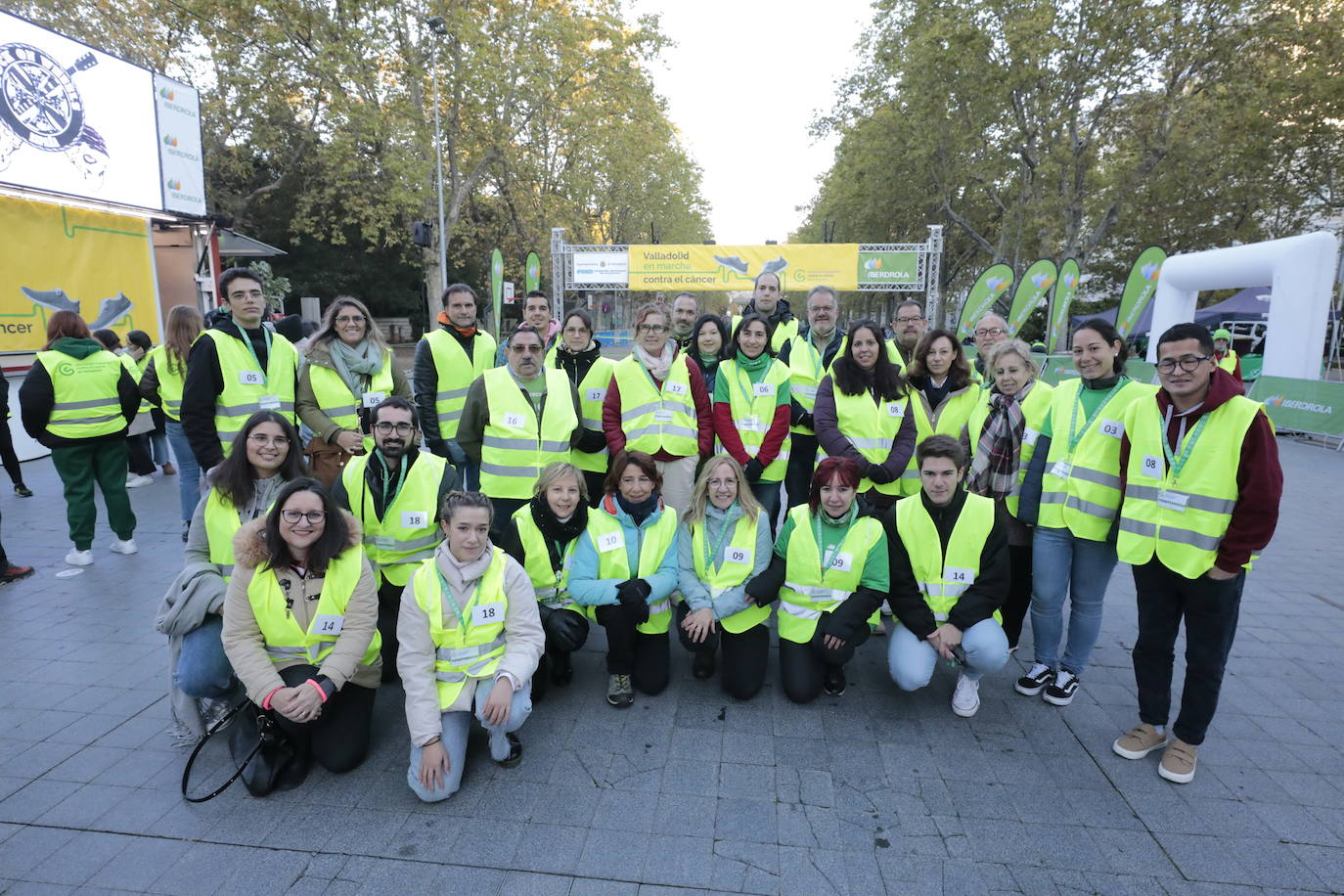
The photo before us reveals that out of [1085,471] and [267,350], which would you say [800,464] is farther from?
[267,350]

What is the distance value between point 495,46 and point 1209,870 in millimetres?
22233

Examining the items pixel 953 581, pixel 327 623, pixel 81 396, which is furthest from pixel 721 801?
pixel 81 396

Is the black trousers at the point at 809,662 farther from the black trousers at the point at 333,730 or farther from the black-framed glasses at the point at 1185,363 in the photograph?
the black trousers at the point at 333,730

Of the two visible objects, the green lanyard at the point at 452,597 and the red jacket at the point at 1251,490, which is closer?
the red jacket at the point at 1251,490

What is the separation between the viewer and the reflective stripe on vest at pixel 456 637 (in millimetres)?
2852

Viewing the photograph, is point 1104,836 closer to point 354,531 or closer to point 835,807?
point 835,807

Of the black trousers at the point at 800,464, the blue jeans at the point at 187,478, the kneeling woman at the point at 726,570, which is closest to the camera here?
the kneeling woman at the point at 726,570

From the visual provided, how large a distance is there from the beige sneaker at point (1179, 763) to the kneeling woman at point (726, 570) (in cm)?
176

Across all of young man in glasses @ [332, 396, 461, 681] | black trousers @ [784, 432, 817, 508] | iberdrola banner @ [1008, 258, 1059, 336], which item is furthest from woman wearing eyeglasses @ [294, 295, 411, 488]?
iberdrola banner @ [1008, 258, 1059, 336]

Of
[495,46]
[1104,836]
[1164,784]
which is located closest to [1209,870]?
[1104,836]

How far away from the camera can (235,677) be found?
3.03 meters

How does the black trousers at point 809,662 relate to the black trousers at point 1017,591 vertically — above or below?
below

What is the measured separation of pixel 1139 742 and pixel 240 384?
5.10 meters

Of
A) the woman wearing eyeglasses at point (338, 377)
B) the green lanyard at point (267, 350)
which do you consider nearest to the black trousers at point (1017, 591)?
the woman wearing eyeglasses at point (338, 377)
